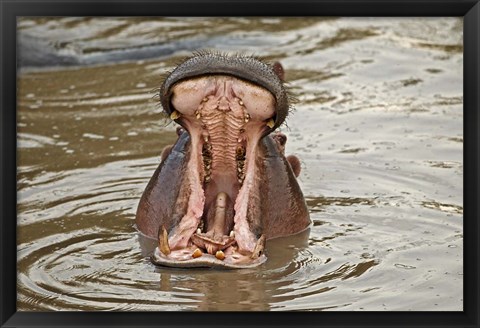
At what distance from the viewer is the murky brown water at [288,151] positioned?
192 inches

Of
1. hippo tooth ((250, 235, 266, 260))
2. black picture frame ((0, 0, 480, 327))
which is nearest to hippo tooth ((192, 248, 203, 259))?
hippo tooth ((250, 235, 266, 260))

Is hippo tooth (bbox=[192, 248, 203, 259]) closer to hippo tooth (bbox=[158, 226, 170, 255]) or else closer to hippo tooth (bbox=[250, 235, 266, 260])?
hippo tooth (bbox=[158, 226, 170, 255])

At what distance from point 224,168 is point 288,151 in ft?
7.36

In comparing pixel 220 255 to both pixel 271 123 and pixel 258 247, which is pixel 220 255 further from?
pixel 271 123

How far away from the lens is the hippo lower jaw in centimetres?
468

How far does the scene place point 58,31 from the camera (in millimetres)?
10414

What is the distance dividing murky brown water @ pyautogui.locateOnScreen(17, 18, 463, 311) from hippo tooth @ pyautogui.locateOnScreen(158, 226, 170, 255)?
4.3 inches

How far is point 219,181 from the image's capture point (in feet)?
16.6
